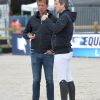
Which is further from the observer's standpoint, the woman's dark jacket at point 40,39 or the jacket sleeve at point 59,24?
the woman's dark jacket at point 40,39

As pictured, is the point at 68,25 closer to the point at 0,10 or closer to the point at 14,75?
the point at 14,75

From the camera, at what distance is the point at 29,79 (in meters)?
12.6

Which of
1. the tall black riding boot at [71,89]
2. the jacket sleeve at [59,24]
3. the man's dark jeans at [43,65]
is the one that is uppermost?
the jacket sleeve at [59,24]

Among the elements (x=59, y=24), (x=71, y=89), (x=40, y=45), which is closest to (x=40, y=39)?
(x=40, y=45)

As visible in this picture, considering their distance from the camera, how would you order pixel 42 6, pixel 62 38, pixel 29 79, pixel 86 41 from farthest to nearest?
pixel 86 41, pixel 29 79, pixel 42 6, pixel 62 38

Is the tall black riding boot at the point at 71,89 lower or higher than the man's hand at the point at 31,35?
lower

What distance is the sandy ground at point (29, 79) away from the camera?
9.89 metres

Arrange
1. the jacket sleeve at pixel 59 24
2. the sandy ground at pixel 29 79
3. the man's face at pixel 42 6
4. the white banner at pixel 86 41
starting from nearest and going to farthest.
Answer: the jacket sleeve at pixel 59 24, the man's face at pixel 42 6, the sandy ground at pixel 29 79, the white banner at pixel 86 41

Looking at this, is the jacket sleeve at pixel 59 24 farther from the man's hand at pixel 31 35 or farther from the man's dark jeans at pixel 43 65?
the man's dark jeans at pixel 43 65

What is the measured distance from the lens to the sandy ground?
9891 millimetres

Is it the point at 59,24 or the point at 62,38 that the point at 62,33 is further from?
the point at 59,24

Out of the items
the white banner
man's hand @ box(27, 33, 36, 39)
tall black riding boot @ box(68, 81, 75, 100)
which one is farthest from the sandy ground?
man's hand @ box(27, 33, 36, 39)

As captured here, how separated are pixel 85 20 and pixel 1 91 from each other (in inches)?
636

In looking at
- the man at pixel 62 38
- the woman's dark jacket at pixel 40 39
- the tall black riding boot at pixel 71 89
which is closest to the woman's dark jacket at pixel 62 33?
the man at pixel 62 38
